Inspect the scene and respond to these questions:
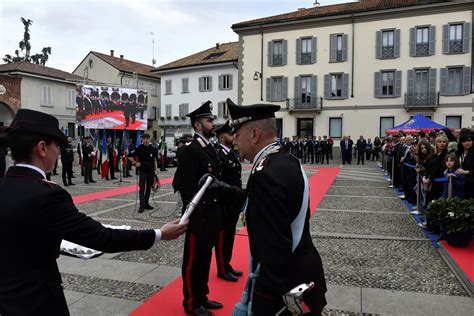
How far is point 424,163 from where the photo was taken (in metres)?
8.20

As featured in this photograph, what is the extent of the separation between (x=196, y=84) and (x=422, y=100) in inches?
868

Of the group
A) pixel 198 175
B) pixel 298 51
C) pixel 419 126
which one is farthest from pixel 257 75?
pixel 198 175

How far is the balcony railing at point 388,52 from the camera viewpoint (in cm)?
2888

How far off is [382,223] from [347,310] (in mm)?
4397

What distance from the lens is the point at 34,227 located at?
1.81 metres

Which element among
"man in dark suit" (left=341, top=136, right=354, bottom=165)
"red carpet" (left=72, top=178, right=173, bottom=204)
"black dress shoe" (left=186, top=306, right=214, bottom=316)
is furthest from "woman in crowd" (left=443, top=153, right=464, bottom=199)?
"man in dark suit" (left=341, top=136, right=354, bottom=165)

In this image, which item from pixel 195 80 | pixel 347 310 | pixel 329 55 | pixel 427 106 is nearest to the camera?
pixel 347 310

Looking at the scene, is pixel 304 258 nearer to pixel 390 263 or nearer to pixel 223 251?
pixel 223 251

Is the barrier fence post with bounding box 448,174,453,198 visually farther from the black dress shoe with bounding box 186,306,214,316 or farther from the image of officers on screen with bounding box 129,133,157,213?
the image of officers on screen with bounding box 129,133,157,213

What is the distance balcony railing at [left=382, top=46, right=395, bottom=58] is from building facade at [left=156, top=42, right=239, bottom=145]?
557 inches

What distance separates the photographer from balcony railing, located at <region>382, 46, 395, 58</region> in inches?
1137

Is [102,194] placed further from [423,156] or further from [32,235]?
[32,235]

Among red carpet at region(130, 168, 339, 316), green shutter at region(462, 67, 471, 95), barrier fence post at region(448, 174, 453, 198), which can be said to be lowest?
red carpet at region(130, 168, 339, 316)

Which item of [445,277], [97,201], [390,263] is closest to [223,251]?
[390,263]
